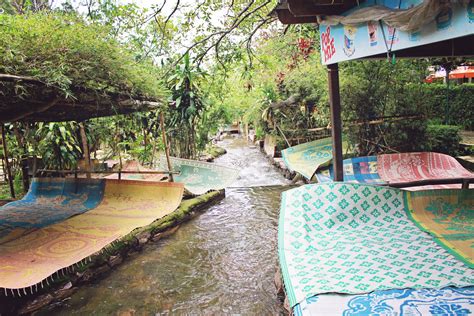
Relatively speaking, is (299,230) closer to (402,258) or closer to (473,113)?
(402,258)

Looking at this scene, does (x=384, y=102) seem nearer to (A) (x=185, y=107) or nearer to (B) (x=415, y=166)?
(B) (x=415, y=166)

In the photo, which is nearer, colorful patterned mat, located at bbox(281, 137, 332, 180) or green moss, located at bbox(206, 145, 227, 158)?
colorful patterned mat, located at bbox(281, 137, 332, 180)

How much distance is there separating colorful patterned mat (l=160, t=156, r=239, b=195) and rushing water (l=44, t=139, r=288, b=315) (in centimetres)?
72

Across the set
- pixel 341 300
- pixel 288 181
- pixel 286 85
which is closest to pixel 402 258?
pixel 341 300

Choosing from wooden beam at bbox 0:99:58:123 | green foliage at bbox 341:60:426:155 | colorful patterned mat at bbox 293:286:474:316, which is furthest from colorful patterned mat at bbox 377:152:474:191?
wooden beam at bbox 0:99:58:123

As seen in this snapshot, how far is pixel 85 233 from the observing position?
4016 mm

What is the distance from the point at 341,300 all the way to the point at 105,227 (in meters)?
3.17

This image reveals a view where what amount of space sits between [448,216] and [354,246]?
3.59 feet

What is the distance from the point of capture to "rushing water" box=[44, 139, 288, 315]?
11.3 feet

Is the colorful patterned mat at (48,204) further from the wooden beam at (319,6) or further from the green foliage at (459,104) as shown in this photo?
the green foliage at (459,104)

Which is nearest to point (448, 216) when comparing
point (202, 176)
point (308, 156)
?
point (308, 156)

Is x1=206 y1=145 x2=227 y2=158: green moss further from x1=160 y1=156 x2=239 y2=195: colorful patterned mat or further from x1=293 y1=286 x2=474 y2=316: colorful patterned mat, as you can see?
x1=293 y1=286 x2=474 y2=316: colorful patterned mat

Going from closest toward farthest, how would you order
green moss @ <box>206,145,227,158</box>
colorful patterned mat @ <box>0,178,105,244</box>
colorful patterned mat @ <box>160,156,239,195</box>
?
colorful patterned mat @ <box>0,178,105,244</box> < colorful patterned mat @ <box>160,156,239,195</box> < green moss @ <box>206,145,227,158</box>

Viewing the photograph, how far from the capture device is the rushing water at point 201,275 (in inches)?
136
